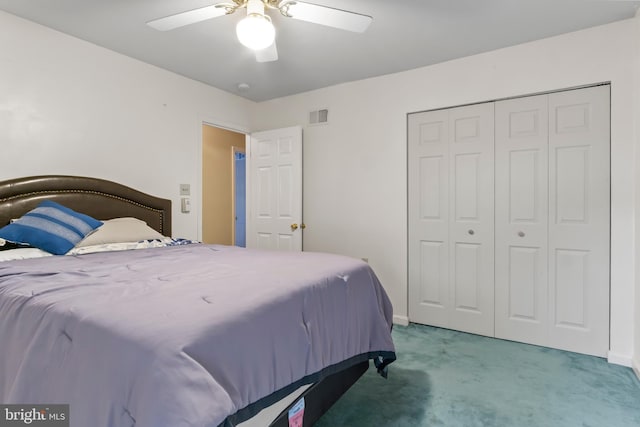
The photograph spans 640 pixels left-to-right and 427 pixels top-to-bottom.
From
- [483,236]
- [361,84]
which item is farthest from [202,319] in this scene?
[361,84]

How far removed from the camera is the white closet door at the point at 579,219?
8.50 ft

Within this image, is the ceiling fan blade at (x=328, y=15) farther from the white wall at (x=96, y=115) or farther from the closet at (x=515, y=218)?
the white wall at (x=96, y=115)

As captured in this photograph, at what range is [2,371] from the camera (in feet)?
4.13

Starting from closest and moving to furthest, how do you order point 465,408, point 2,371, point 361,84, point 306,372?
point 2,371
point 306,372
point 465,408
point 361,84

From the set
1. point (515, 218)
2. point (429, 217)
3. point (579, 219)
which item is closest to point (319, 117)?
point (429, 217)

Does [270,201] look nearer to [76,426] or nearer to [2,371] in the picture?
[2,371]

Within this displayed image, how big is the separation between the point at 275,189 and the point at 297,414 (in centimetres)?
293

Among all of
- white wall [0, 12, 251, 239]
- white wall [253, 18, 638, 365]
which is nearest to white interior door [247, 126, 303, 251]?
white wall [253, 18, 638, 365]

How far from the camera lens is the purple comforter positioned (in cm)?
88

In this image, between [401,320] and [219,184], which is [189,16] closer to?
[401,320]

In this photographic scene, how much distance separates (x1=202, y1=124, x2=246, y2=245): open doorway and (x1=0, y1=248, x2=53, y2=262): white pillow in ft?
9.78

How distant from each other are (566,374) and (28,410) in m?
2.90

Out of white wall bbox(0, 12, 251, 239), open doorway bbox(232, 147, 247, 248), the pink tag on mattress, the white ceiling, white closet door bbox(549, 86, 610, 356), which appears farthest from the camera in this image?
open doorway bbox(232, 147, 247, 248)

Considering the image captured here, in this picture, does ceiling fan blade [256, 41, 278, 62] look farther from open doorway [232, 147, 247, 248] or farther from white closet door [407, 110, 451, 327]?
open doorway [232, 147, 247, 248]
